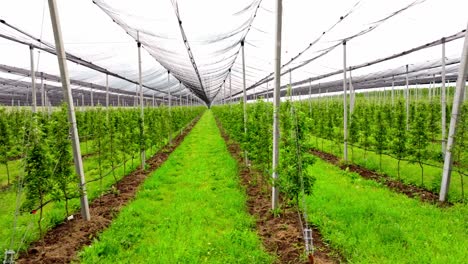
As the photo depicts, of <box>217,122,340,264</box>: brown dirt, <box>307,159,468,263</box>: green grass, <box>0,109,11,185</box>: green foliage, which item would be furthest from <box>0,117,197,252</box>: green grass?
<box>307,159,468,263</box>: green grass

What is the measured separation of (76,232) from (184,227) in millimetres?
1884

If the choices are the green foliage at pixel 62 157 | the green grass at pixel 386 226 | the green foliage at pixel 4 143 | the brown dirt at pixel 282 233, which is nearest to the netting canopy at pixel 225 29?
the green foliage at pixel 62 157

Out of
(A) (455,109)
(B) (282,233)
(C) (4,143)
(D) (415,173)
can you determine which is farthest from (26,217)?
(D) (415,173)

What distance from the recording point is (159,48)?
11141 mm

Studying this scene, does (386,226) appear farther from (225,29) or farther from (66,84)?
(225,29)

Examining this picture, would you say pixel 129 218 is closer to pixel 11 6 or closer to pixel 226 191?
pixel 226 191

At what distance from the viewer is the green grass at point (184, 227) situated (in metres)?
4.72

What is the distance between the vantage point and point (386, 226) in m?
5.46

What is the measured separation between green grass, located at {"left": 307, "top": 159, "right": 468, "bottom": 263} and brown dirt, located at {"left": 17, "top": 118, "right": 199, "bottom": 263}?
13.4 ft

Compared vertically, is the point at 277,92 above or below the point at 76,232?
above

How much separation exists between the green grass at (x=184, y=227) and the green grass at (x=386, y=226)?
1.41m

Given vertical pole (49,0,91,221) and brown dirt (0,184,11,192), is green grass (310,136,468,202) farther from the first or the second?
brown dirt (0,184,11,192)

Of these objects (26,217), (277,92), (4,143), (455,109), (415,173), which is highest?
(277,92)

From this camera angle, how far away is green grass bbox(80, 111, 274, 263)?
4723mm
